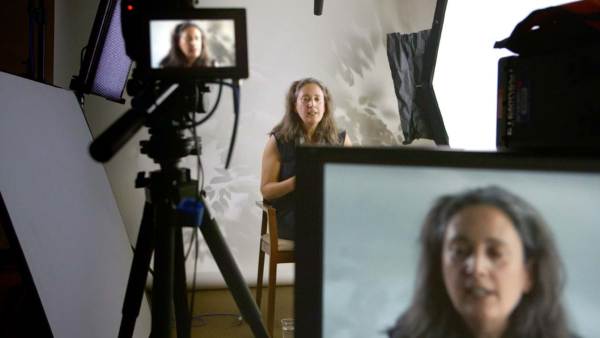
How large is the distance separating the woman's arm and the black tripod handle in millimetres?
1681

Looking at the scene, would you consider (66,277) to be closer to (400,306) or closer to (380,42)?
(400,306)

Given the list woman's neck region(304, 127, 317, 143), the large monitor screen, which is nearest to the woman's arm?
woman's neck region(304, 127, 317, 143)

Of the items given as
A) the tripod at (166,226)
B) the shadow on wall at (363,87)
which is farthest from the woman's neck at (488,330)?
the shadow on wall at (363,87)

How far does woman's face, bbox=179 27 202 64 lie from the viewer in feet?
2.24

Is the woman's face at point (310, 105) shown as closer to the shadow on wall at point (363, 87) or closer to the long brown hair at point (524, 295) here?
the shadow on wall at point (363, 87)

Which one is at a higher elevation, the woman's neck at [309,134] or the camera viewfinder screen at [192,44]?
the camera viewfinder screen at [192,44]

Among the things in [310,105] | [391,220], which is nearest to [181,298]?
[391,220]

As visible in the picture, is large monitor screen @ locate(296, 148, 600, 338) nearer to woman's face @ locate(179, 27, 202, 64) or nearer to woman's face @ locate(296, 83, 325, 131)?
woman's face @ locate(179, 27, 202, 64)

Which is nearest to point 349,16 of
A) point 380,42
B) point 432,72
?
point 380,42

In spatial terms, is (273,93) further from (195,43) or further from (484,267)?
(484,267)

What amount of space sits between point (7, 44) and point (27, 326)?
71.7 inches

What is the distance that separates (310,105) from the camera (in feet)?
8.49

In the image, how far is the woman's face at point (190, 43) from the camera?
0.68 metres

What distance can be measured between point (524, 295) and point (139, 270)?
67 centimetres
